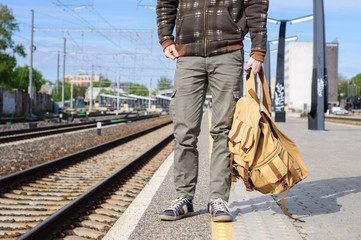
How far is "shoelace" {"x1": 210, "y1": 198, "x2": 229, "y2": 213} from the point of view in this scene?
12.0 ft

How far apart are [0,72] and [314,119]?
4767cm

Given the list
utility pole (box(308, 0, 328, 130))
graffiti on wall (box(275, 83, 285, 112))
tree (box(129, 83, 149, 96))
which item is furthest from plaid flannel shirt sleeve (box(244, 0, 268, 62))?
tree (box(129, 83, 149, 96))

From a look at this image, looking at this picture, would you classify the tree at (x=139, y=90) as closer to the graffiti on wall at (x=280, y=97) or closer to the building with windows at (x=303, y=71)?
the building with windows at (x=303, y=71)

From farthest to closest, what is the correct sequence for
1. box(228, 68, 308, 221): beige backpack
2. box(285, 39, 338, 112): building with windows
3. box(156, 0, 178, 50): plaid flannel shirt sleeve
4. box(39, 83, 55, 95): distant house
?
box(285, 39, 338, 112): building with windows < box(39, 83, 55, 95): distant house < box(156, 0, 178, 50): plaid flannel shirt sleeve < box(228, 68, 308, 221): beige backpack

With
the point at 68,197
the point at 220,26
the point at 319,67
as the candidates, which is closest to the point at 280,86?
the point at 319,67

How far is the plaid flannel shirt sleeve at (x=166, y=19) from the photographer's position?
3.86 meters

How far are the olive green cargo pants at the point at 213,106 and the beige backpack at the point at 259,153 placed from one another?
6.0 inches

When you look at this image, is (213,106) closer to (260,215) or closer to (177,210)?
(177,210)

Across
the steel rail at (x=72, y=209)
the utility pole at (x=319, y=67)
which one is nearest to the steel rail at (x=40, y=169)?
the steel rail at (x=72, y=209)

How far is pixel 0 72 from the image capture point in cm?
5684

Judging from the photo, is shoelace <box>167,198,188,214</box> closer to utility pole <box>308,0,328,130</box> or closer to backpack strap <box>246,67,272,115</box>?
backpack strap <box>246,67,272,115</box>

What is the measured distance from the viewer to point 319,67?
59.8 ft

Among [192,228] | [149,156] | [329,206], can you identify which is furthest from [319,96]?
[192,228]

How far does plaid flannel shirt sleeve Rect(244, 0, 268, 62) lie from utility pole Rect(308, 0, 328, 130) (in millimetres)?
15149
